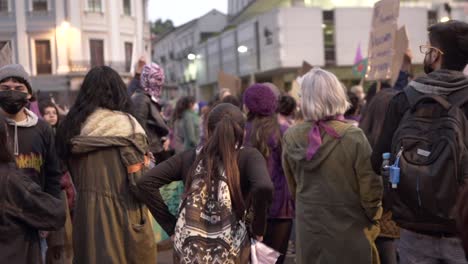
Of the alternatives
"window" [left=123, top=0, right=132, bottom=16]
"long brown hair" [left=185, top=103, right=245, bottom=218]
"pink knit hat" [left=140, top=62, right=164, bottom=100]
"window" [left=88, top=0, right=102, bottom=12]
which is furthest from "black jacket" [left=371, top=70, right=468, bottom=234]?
"window" [left=123, top=0, right=132, bottom=16]

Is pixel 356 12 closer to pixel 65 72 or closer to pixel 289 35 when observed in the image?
pixel 289 35

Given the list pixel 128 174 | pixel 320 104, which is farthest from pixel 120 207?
pixel 320 104

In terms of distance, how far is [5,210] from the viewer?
385cm

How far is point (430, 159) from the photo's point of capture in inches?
130

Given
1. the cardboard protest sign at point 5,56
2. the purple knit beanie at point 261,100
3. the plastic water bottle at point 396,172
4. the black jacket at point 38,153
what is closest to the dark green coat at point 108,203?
the black jacket at point 38,153

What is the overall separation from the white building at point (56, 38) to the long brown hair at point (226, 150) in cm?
4337

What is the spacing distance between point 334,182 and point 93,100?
1.83m

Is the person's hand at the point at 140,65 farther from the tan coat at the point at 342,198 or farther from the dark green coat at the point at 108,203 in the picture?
the tan coat at the point at 342,198

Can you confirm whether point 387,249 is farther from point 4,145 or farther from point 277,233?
point 4,145

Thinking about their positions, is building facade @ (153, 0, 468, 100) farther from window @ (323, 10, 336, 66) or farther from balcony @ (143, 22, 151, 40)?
balcony @ (143, 22, 151, 40)

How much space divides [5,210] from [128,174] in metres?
1.16

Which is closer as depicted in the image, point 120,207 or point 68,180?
point 120,207

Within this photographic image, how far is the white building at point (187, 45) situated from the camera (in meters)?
74.4

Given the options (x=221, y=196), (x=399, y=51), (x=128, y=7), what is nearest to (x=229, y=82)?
(x=399, y=51)
